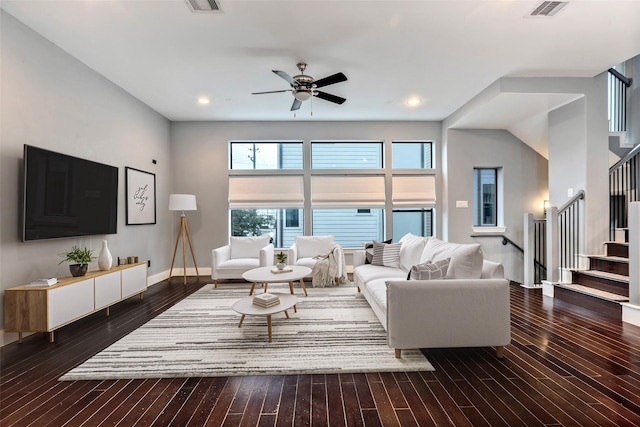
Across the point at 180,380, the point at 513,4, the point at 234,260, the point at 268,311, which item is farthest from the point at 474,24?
the point at 234,260

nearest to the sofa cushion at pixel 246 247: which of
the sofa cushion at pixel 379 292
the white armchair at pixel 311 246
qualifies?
the white armchair at pixel 311 246

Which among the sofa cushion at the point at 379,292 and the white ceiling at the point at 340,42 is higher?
the white ceiling at the point at 340,42

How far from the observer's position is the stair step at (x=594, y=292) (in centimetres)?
344

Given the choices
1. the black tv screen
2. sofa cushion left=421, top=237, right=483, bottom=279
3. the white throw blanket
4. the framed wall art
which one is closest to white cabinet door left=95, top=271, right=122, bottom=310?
the black tv screen

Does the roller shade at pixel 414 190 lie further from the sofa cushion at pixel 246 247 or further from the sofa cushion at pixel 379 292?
the sofa cushion at pixel 379 292

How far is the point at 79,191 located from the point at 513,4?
15.9 feet

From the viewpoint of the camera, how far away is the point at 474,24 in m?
2.88

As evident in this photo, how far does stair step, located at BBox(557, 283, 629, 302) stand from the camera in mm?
3439

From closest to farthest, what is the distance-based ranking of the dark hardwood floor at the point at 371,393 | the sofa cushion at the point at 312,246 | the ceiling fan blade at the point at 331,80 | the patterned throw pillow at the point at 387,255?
the dark hardwood floor at the point at 371,393 → the ceiling fan blade at the point at 331,80 → the patterned throw pillow at the point at 387,255 → the sofa cushion at the point at 312,246

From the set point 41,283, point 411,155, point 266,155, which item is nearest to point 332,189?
Answer: point 266,155

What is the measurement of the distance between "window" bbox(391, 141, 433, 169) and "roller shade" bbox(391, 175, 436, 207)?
0.28 m

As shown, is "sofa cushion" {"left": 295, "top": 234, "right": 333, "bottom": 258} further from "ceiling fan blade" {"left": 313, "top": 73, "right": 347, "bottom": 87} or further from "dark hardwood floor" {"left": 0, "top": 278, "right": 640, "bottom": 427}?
"dark hardwood floor" {"left": 0, "top": 278, "right": 640, "bottom": 427}

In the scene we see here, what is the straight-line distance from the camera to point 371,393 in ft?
6.56

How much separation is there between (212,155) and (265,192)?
1.29 metres
